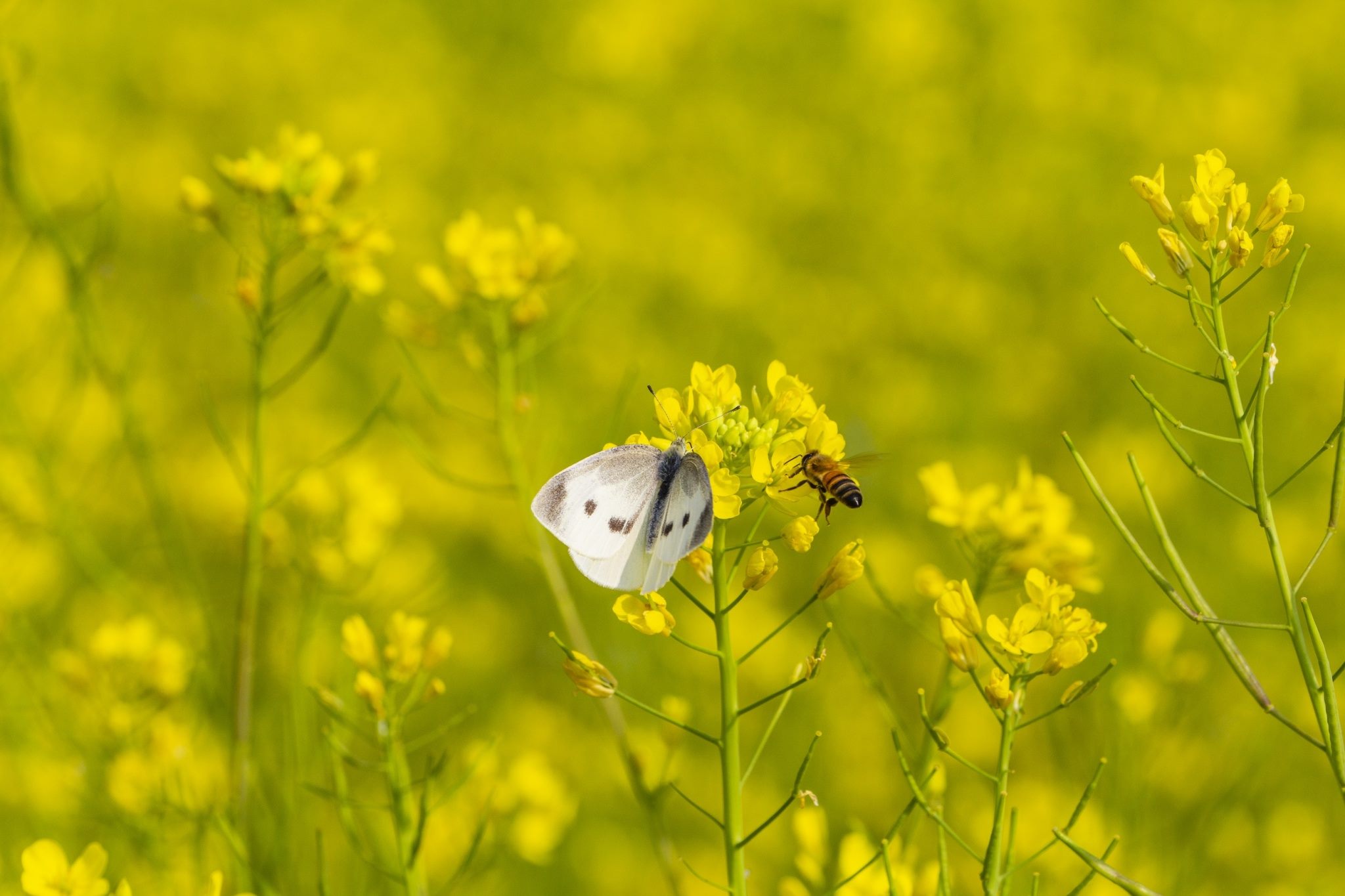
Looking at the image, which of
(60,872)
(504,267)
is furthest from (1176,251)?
(60,872)

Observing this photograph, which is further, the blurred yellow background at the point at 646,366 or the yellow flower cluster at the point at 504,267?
the blurred yellow background at the point at 646,366

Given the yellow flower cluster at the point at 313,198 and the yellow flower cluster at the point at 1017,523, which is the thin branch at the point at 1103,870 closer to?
the yellow flower cluster at the point at 1017,523

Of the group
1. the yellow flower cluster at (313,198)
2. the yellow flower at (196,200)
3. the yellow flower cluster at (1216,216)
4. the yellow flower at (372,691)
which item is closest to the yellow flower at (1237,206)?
the yellow flower cluster at (1216,216)

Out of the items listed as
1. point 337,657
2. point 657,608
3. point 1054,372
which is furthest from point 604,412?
point 657,608

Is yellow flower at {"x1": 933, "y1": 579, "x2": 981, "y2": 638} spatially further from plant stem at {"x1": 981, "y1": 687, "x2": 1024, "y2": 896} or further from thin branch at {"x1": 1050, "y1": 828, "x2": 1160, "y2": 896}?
thin branch at {"x1": 1050, "y1": 828, "x2": 1160, "y2": 896}

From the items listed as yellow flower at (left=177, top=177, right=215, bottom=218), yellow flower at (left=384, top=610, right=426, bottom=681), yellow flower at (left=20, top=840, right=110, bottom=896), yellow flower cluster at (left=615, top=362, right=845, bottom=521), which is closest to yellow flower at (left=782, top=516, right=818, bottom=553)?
yellow flower cluster at (left=615, top=362, right=845, bottom=521)

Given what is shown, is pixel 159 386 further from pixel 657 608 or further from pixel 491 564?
pixel 657 608
